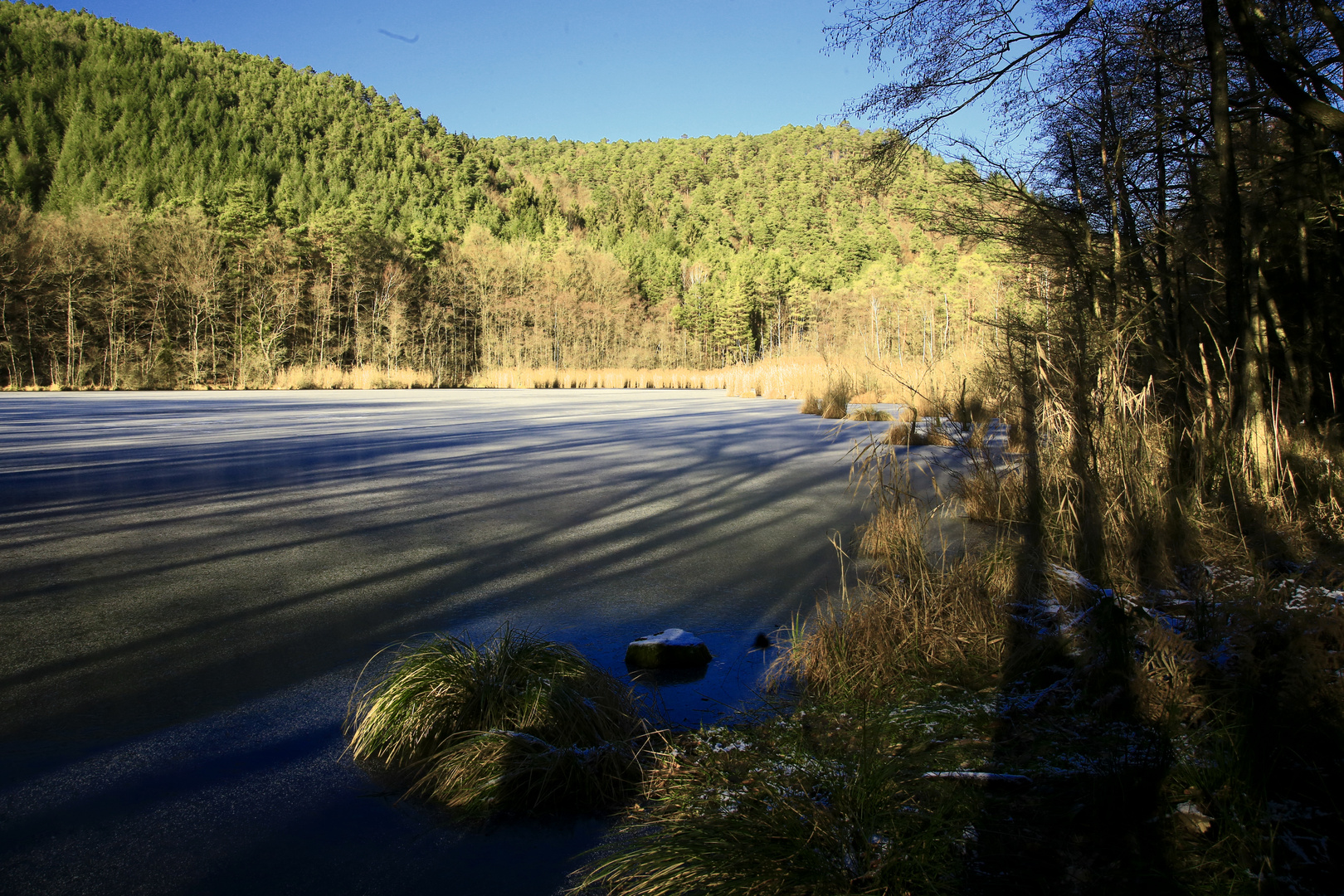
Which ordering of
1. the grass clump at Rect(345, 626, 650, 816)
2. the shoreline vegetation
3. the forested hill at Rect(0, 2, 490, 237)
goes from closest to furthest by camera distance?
the grass clump at Rect(345, 626, 650, 816)
the shoreline vegetation
the forested hill at Rect(0, 2, 490, 237)

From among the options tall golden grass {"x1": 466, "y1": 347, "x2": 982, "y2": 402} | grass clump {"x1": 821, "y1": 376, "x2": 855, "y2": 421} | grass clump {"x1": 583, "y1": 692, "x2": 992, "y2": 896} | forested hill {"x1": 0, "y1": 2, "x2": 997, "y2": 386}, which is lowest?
grass clump {"x1": 583, "y1": 692, "x2": 992, "y2": 896}

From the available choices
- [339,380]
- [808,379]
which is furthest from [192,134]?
[808,379]

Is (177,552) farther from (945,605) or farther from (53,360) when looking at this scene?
(53,360)

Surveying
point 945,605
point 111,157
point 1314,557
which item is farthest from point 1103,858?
point 111,157

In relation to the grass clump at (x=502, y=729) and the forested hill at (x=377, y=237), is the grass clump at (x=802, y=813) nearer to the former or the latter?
the grass clump at (x=502, y=729)

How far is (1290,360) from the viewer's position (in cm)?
492

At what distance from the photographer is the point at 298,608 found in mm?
3004

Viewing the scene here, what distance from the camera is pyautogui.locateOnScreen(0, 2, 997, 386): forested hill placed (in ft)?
84.8

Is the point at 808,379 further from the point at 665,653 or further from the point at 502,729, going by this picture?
the point at 502,729

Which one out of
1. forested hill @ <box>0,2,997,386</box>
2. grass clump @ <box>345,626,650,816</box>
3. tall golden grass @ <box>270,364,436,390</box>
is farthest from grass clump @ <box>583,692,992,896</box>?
tall golden grass @ <box>270,364,436,390</box>

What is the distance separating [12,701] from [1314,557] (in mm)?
4388

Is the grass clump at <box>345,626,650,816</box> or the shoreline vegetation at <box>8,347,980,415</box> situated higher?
the shoreline vegetation at <box>8,347,980,415</box>

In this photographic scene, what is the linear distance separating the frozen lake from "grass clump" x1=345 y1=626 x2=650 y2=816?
10 cm

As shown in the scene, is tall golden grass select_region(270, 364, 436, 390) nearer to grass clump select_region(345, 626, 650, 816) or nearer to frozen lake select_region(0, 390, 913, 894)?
frozen lake select_region(0, 390, 913, 894)
